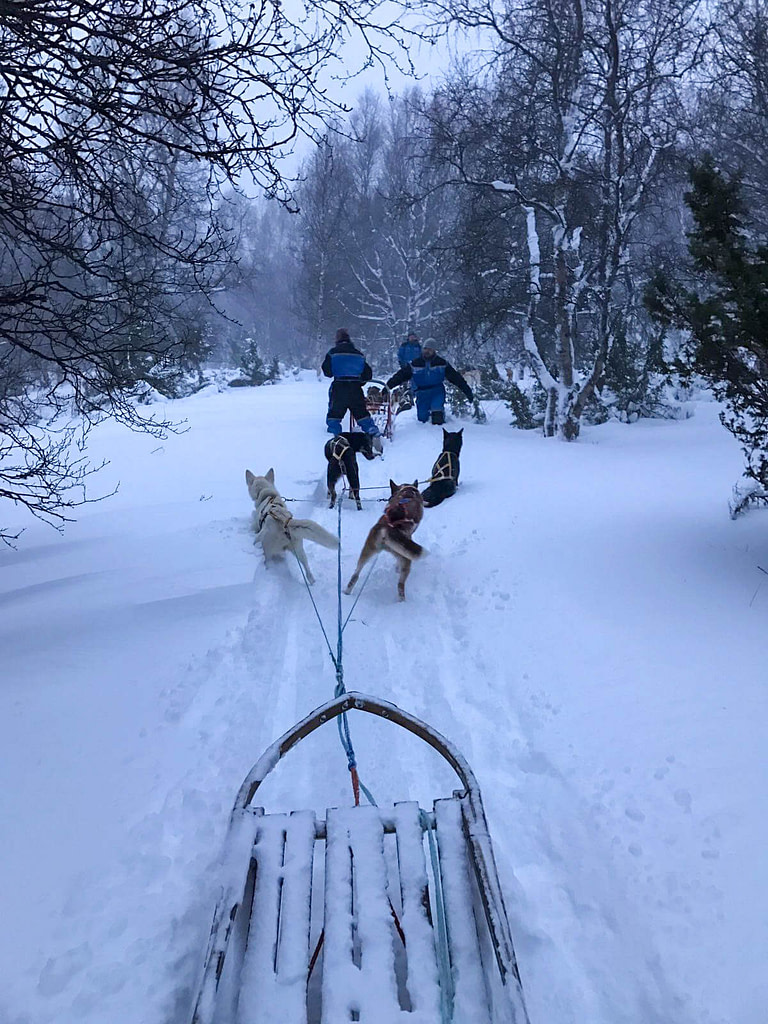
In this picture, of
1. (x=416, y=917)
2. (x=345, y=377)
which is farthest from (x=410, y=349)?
(x=416, y=917)

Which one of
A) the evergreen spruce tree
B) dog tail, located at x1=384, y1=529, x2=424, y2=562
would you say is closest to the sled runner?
dog tail, located at x1=384, y1=529, x2=424, y2=562

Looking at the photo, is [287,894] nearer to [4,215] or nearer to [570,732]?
[570,732]


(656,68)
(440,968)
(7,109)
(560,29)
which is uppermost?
(560,29)

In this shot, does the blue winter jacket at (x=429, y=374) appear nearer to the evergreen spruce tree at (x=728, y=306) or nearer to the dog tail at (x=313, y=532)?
the dog tail at (x=313, y=532)

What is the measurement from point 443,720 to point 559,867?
1.02 metres

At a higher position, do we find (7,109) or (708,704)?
(7,109)

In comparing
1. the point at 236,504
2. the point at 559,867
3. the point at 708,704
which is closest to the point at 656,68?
the point at 236,504

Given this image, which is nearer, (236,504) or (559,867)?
(559,867)

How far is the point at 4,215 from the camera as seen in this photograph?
329cm

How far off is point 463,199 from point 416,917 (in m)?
13.4

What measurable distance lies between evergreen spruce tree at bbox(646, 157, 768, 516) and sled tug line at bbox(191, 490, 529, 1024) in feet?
10.1

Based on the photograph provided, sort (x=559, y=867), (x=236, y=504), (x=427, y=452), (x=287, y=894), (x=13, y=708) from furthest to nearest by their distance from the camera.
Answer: (x=427, y=452) < (x=236, y=504) < (x=13, y=708) < (x=559, y=867) < (x=287, y=894)

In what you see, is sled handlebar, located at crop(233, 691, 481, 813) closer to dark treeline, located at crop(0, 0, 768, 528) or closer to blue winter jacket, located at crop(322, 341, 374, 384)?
dark treeline, located at crop(0, 0, 768, 528)

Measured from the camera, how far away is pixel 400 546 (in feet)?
15.9
